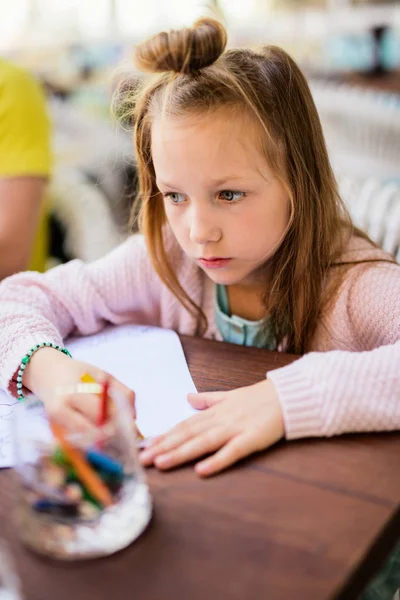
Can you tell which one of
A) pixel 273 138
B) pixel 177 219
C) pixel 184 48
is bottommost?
pixel 177 219

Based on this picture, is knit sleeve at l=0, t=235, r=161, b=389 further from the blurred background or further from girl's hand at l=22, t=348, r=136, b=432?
the blurred background

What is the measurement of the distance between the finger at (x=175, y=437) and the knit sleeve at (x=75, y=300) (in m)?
0.25

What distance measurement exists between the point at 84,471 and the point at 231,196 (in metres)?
0.45

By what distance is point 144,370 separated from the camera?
2.88 ft

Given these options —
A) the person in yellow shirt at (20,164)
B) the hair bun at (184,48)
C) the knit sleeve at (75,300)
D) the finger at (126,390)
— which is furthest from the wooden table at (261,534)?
the person in yellow shirt at (20,164)

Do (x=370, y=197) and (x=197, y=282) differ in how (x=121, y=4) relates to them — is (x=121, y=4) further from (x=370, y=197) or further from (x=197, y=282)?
(x=197, y=282)

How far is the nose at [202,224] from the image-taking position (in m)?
0.85

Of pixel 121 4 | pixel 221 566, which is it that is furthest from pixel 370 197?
pixel 121 4

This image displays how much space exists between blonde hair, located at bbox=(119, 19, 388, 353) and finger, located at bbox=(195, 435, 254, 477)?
36 centimetres

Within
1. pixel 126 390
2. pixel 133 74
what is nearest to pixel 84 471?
pixel 126 390

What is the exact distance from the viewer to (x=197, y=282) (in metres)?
1.13

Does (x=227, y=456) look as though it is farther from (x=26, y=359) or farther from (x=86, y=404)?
(x=26, y=359)

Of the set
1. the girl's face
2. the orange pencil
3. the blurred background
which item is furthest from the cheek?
the orange pencil

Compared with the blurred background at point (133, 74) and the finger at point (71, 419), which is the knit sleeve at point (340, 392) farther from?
the blurred background at point (133, 74)
